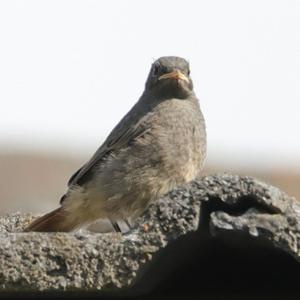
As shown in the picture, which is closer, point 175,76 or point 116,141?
point 116,141

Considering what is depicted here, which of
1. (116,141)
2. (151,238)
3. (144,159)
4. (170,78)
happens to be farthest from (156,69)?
(151,238)

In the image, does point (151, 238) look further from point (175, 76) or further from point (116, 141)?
point (175, 76)

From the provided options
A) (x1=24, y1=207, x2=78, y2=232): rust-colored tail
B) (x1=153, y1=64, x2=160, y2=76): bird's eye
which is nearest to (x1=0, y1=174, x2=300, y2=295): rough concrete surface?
(x1=24, y1=207, x2=78, y2=232): rust-colored tail

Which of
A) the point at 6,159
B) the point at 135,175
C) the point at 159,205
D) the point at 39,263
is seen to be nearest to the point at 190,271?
the point at 159,205

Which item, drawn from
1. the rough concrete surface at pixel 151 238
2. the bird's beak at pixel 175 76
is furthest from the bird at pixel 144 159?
the rough concrete surface at pixel 151 238

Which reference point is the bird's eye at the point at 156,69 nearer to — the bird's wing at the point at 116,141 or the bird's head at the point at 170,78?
the bird's head at the point at 170,78
